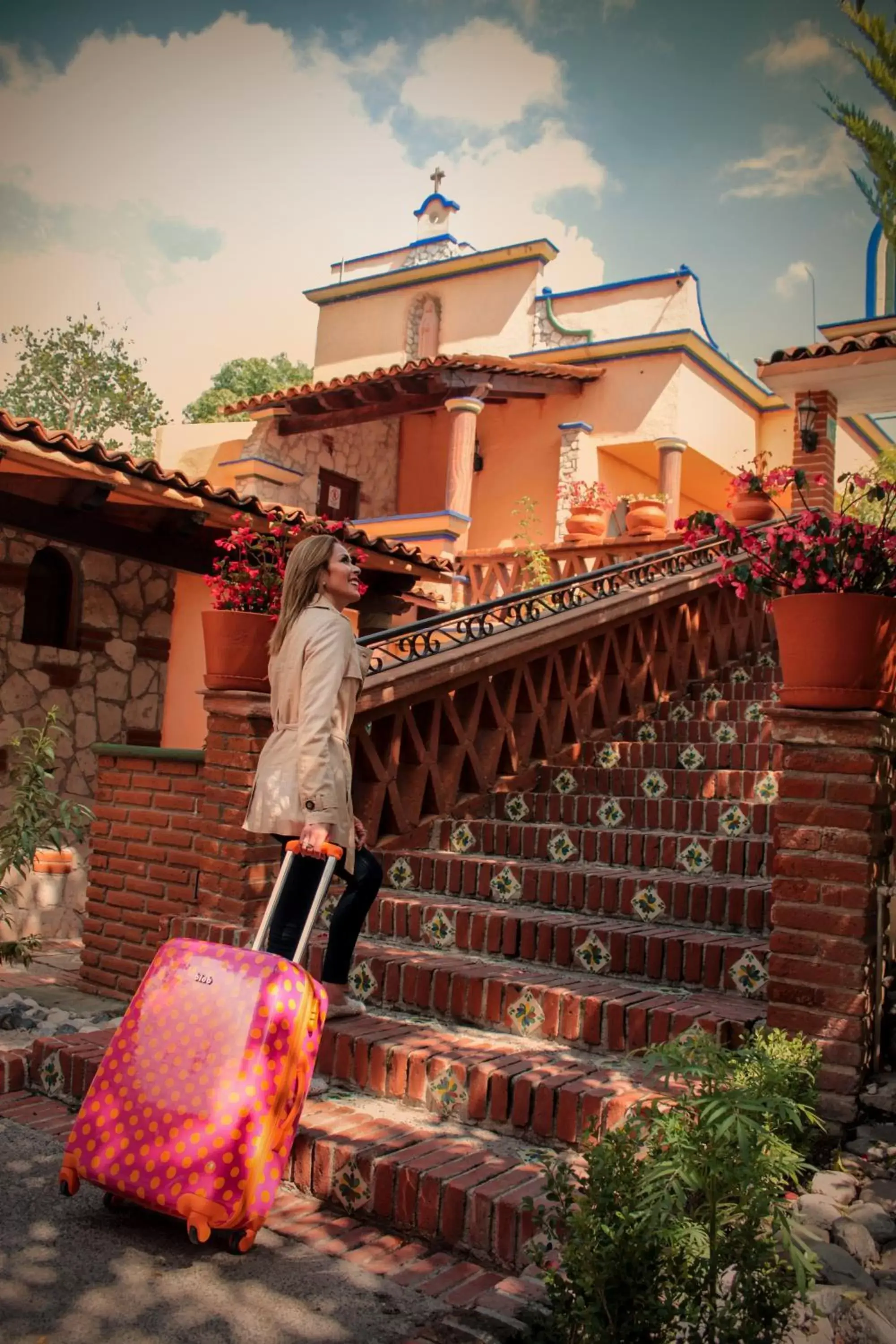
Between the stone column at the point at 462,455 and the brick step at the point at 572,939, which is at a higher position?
the stone column at the point at 462,455

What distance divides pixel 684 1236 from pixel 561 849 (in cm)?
349

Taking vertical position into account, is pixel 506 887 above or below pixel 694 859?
below

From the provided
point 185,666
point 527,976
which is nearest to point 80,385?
point 185,666

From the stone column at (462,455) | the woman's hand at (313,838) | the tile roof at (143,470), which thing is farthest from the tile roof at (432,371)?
the woman's hand at (313,838)

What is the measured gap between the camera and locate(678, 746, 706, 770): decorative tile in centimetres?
655

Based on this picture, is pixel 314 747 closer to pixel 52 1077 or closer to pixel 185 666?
pixel 52 1077

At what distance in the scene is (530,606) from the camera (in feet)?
23.5

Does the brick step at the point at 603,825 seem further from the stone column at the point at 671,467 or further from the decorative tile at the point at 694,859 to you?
the stone column at the point at 671,467

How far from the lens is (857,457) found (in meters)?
20.1

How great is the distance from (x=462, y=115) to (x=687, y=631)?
36101mm

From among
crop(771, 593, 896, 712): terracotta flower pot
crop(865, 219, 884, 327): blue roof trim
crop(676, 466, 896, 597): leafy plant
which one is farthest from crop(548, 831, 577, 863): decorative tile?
crop(865, 219, 884, 327): blue roof trim

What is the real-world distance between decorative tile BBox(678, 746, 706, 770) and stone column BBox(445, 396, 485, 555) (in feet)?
27.9

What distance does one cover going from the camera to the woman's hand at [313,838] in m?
3.35

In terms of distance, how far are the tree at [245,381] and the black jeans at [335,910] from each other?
40.4 meters
